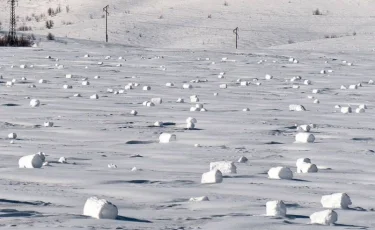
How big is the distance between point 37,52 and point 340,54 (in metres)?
8.28

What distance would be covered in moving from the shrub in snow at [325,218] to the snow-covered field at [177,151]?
0.17 feet

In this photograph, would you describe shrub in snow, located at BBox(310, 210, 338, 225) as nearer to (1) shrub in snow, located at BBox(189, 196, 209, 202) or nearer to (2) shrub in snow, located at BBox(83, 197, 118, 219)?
(1) shrub in snow, located at BBox(189, 196, 209, 202)

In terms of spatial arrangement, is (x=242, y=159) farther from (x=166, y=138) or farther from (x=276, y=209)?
(x=276, y=209)

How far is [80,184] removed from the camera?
5168mm

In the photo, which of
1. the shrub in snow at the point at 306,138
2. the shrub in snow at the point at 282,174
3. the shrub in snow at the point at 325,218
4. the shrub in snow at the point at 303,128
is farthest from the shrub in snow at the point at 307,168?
the shrub in snow at the point at 303,128

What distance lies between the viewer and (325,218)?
4.05 metres

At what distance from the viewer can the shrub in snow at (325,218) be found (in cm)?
405

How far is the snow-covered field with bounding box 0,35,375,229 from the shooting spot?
4336mm

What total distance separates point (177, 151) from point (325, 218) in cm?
299

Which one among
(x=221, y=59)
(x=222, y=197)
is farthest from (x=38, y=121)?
(x=221, y=59)

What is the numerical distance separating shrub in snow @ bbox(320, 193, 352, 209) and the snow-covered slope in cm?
3626

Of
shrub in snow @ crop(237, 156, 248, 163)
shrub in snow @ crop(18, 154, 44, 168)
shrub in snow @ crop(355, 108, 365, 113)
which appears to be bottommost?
shrub in snow @ crop(237, 156, 248, 163)

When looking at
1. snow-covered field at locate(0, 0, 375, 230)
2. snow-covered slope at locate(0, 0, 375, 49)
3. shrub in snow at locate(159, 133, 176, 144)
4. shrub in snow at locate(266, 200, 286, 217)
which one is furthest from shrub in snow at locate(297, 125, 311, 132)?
snow-covered slope at locate(0, 0, 375, 49)

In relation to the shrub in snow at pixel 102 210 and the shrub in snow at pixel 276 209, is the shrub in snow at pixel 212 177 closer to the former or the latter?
the shrub in snow at pixel 276 209
